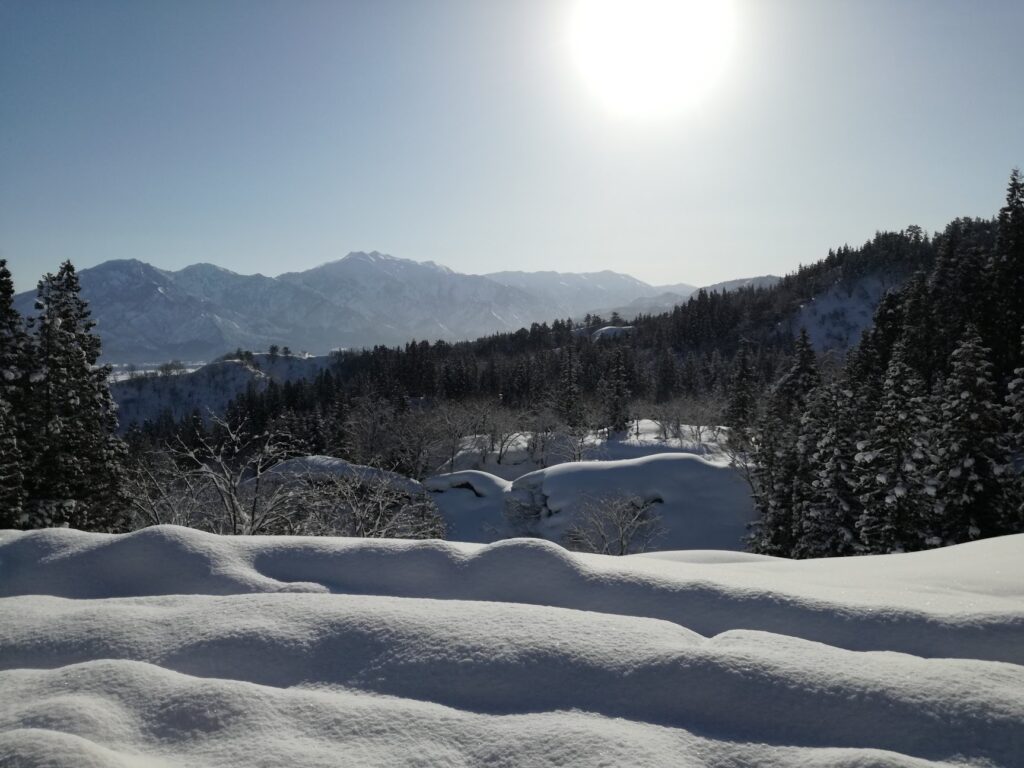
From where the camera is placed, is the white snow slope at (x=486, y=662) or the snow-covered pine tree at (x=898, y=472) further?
the snow-covered pine tree at (x=898, y=472)

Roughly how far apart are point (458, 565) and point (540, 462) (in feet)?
179

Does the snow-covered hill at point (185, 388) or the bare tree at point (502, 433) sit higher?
the snow-covered hill at point (185, 388)

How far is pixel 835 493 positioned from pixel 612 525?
12696 mm

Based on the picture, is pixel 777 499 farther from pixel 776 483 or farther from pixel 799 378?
pixel 799 378

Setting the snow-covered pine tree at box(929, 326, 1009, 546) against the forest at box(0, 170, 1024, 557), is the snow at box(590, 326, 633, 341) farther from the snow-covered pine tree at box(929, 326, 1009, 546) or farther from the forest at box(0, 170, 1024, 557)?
the snow-covered pine tree at box(929, 326, 1009, 546)

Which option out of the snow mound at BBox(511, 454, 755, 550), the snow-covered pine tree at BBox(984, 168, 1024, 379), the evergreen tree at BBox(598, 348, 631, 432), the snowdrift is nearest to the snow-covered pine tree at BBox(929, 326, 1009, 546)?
the snowdrift

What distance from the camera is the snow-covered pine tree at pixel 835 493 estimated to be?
75.5 feet

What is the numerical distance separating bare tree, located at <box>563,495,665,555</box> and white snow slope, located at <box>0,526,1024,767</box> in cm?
2461

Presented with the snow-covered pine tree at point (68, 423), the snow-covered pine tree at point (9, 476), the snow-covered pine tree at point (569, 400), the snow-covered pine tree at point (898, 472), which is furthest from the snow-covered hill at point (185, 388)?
the snow-covered pine tree at point (898, 472)

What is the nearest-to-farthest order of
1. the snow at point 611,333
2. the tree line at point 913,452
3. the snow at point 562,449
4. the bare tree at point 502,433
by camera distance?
1. the tree line at point 913,452
2. the snow at point 562,449
3. the bare tree at point 502,433
4. the snow at point 611,333

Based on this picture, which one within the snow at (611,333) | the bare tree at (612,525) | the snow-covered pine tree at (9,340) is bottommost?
the bare tree at (612,525)

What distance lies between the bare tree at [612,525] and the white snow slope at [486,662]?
24.6 metres

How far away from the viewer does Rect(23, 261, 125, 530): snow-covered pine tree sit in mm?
20812

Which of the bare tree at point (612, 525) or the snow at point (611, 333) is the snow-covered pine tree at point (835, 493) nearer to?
the bare tree at point (612, 525)
